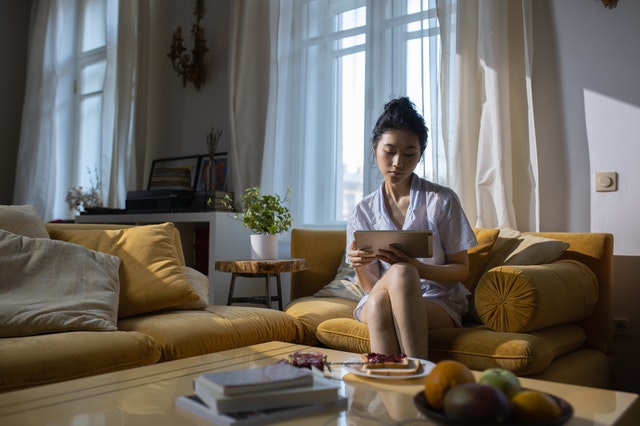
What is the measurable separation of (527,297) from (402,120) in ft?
2.44

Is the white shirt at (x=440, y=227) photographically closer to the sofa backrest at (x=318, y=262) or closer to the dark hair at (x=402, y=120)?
the dark hair at (x=402, y=120)

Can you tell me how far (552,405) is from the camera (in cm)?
82

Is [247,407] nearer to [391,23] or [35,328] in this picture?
[35,328]

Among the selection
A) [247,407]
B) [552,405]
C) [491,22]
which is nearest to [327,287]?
[491,22]

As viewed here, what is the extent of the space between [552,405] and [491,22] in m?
2.36

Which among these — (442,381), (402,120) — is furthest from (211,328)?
(442,381)

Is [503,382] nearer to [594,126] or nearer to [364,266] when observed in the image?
[364,266]

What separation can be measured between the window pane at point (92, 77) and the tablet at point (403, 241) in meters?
4.23

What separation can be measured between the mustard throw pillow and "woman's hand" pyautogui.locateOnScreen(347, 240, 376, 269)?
2.23 ft

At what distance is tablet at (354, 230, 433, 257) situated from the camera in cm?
183

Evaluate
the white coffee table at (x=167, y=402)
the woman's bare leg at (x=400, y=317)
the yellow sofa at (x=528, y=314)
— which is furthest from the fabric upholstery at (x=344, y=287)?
the white coffee table at (x=167, y=402)

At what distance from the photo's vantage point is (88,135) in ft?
18.0

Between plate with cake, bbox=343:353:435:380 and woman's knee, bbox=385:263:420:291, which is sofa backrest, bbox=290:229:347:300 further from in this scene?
plate with cake, bbox=343:353:435:380

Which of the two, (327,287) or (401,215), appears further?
(327,287)
